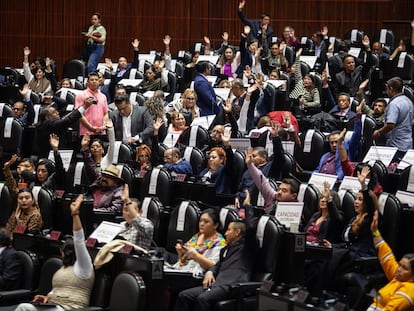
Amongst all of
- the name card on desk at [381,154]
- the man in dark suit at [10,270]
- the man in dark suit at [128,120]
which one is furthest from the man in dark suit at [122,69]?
the man in dark suit at [10,270]

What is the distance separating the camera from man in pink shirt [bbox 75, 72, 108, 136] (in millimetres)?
10875

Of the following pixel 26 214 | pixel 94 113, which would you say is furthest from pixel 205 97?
pixel 26 214

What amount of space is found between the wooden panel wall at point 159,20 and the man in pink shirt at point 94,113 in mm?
6026

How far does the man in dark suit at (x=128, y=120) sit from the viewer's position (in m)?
11.1

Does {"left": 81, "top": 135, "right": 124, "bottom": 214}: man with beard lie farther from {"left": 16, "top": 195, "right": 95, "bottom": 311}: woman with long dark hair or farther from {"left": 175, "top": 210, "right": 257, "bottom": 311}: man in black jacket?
{"left": 175, "top": 210, "right": 257, "bottom": 311}: man in black jacket

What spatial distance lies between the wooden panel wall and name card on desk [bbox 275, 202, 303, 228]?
994 centimetres

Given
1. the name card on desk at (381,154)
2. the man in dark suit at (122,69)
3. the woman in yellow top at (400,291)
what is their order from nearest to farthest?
the woman in yellow top at (400,291) → the name card on desk at (381,154) → the man in dark suit at (122,69)

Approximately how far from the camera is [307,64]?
46.4 ft

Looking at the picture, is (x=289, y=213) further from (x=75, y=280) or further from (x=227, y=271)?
(x=75, y=280)

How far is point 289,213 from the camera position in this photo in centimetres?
765

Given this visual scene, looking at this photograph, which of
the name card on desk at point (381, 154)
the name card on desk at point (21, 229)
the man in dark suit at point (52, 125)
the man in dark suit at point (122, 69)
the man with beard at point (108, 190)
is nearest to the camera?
the name card on desk at point (21, 229)

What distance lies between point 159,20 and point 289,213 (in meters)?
10.3

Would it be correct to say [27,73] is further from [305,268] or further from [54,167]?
[305,268]

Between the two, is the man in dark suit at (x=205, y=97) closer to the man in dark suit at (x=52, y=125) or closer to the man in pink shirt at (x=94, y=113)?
the man in pink shirt at (x=94, y=113)
